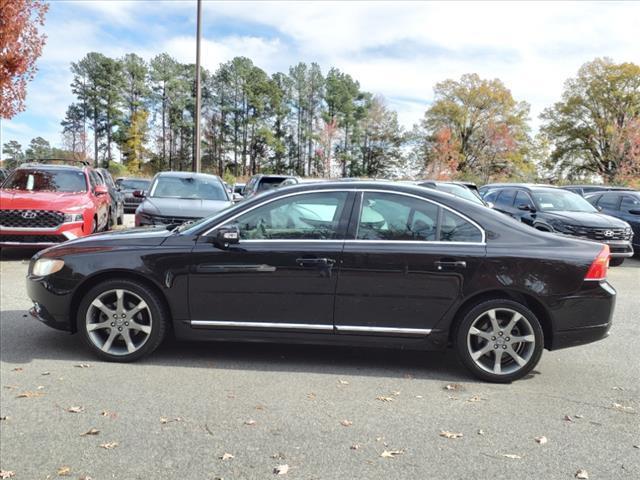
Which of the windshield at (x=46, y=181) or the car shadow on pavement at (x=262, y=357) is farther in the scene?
the windshield at (x=46, y=181)

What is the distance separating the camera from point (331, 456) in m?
3.23

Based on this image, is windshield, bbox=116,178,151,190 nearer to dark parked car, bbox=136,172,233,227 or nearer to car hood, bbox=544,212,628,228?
dark parked car, bbox=136,172,233,227

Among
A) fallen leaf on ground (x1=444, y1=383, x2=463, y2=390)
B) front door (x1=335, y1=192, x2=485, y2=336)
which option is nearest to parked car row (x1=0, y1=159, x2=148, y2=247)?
front door (x1=335, y1=192, x2=485, y2=336)

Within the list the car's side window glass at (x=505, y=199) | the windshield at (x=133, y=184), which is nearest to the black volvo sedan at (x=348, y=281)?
the car's side window glass at (x=505, y=199)

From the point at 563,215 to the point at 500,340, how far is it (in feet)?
27.3

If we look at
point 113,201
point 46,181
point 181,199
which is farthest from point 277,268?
point 113,201

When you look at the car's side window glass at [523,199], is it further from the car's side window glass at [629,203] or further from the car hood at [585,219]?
the car's side window glass at [629,203]

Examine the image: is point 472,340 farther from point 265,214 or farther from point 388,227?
point 265,214

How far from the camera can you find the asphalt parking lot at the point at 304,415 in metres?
3.13

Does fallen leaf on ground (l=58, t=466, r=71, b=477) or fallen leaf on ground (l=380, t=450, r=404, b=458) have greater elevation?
fallen leaf on ground (l=380, t=450, r=404, b=458)

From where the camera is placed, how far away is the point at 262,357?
4992 mm

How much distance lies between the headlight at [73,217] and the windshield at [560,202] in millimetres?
9784

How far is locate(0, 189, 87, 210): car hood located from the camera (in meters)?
9.45

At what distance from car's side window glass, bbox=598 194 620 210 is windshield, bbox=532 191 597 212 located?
1964mm
